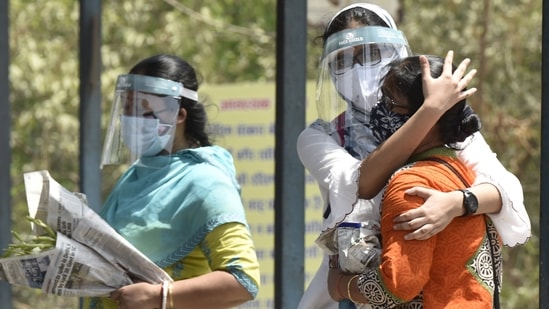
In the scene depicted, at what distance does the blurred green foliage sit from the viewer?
7.99 metres

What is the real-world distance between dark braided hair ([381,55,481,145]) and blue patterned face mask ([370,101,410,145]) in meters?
0.04

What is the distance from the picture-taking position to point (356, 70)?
2.61 m

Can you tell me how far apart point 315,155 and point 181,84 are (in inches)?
28.0

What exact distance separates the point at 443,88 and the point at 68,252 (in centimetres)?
→ 103

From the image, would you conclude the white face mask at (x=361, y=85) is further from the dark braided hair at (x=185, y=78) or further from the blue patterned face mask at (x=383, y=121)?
the dark braided hair at (x=185, y=78)

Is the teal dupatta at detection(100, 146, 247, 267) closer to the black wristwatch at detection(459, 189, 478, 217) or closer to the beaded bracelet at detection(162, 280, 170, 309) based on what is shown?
the beaded bracelet at detection(162, 280, 170, 309)

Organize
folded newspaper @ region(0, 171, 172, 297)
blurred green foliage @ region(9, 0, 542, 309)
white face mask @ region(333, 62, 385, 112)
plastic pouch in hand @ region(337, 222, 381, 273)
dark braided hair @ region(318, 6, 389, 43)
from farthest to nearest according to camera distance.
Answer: blurred green foliage @ region(9, 0, 542, 309) → folded newspaper @ region(0, 171, 172, 297) → dark braided hair @ region(318, 6, 389, 43) → white face mask @ region(333, 62, 385, 112) → plastic pouch in hand @ region(337, 222, 381, 273)

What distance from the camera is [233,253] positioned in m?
2.93

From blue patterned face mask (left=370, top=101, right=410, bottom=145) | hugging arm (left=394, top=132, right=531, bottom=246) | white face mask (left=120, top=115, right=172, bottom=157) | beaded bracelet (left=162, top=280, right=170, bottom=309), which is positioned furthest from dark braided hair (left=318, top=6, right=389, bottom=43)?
beaded bracelet (left=162, top=280, right=170, bottom=309)

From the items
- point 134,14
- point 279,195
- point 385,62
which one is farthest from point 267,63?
point 385,62

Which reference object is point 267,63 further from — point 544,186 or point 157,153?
point 544,186

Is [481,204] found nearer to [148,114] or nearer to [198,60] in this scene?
[148,114]

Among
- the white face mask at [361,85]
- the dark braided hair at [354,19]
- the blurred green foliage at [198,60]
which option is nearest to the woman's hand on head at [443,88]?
the white face mask at [361,85]

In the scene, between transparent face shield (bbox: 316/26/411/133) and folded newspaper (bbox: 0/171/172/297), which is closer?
transparent face shield (bbox: 316/26/411/133)
